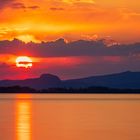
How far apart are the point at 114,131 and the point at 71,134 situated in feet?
10.3

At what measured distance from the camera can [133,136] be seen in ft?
111

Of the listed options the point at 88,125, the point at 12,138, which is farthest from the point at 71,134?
the point at 88,125

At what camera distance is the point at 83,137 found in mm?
34188

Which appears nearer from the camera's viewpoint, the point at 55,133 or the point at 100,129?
the point at 55,133

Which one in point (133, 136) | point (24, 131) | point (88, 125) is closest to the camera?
point (133, 136)

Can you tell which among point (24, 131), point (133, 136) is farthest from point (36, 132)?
point (133, 136)

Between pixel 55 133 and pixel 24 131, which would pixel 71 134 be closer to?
pixel 55 133

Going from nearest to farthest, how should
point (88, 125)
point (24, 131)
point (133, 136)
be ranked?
point (133, 136)
point (24, 131)
point (88, 125)

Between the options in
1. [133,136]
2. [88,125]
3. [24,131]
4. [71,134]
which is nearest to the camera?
[133,136]

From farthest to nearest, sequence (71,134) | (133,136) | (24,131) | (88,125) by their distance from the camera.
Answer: (88,125)
(24,131)
(71,134)
(133,136)

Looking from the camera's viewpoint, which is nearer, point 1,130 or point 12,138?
point 12,138

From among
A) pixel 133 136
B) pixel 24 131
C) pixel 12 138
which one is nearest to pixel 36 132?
pixel 24 131

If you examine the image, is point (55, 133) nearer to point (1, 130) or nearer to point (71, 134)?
point (71, 134)

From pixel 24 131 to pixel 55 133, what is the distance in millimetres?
2850
